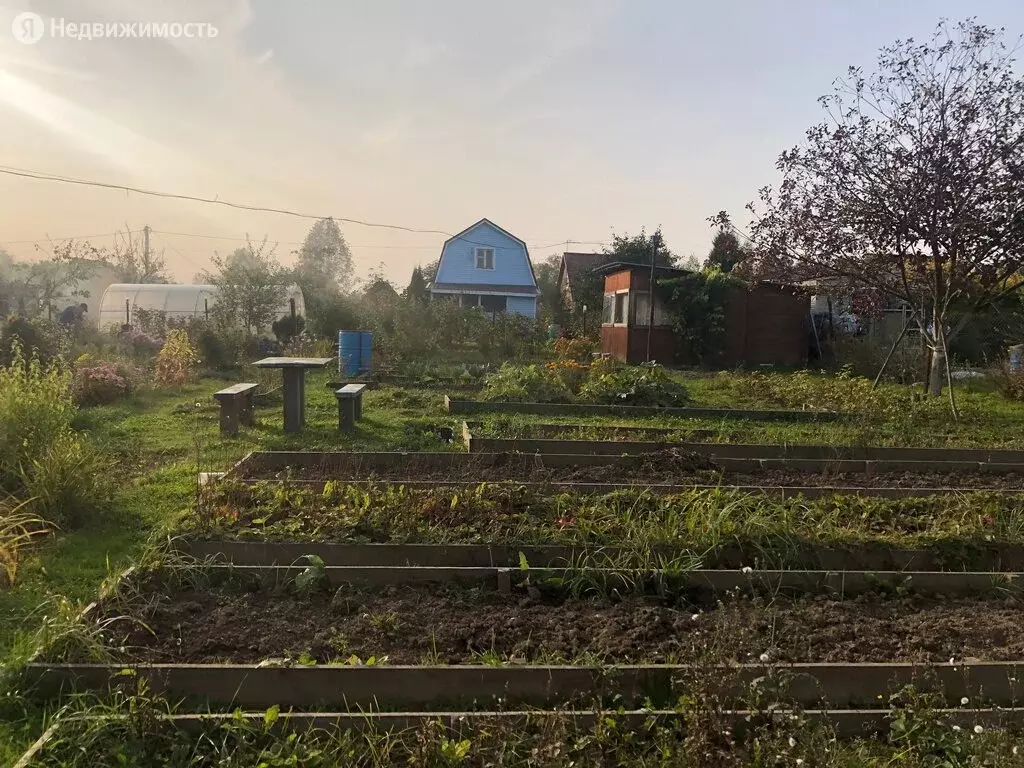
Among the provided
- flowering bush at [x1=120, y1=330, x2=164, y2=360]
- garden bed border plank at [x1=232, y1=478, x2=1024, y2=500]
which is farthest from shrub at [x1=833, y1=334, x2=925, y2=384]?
flowering bush at [x1=120, y1=330, x2=164, y2=360]

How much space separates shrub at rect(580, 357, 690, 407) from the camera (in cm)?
1074

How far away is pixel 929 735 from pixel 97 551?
4.45 meters

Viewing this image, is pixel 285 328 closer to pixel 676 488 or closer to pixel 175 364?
pixel 175 364

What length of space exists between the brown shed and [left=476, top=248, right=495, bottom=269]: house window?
14937 millimetres

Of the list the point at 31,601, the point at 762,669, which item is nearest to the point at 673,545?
the point at 762,669

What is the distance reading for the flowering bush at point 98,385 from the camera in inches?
401

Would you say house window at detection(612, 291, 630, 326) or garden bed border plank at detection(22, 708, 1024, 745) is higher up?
house window at detection(612, 291, 630, 326)

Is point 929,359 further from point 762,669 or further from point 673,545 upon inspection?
point 762,669

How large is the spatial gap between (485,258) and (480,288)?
1.51 meters

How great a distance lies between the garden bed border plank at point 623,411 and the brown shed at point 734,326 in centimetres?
819

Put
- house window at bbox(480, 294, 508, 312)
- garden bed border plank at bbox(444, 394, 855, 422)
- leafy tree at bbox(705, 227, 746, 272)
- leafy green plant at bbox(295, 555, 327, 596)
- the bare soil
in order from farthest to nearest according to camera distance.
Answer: house window at bbox(480, 294, 508, 312) → leafy tree at bbox(705, 227, 746, 272) → garden bed border plank at bbox(444, 394, 855, 422) → the bare soil → leafy green plant at bbox(295, 555, 327, 596)

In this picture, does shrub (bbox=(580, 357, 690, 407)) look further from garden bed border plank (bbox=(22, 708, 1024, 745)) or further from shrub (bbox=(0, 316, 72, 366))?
shrub (bbox=(0, 316, 72, 366))

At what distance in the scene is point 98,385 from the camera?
10.4 m

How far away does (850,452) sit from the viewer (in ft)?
23.4
